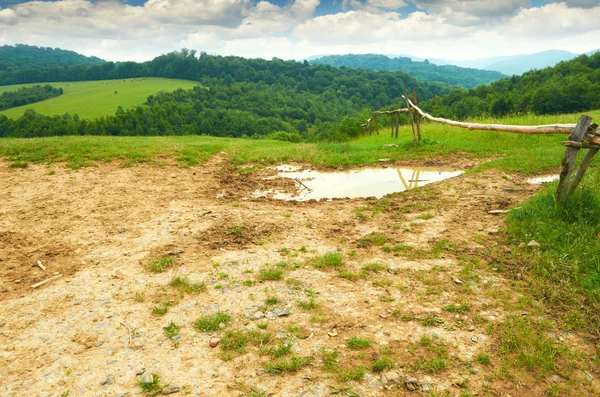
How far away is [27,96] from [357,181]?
11619 centimetres

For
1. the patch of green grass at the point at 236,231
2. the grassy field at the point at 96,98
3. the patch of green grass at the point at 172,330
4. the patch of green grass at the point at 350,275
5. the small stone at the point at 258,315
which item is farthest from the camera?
the grassy field at the point at 96,98

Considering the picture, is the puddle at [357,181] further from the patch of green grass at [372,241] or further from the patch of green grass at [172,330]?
the patch of green grass at [172,330]

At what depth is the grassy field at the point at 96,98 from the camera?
78.4 m

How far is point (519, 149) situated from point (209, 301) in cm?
1338

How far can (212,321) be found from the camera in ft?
13.6

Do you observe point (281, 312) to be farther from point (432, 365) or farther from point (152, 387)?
point (432, 365)

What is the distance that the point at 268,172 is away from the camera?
12227mm

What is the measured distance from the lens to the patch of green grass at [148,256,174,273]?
5.45m

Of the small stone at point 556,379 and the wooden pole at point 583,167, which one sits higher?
the wooden pole at point 583,167

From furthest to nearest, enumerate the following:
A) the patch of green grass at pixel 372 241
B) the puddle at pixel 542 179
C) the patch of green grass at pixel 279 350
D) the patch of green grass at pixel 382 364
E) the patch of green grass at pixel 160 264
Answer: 1. the puddle at pixel 542 179
2. the patch of green grass at pixel 372 241
3. the patch of green grass at pixel 160 264
4. the patch of green grass at pixel 279 350
5. the patch of green grass at pixel 382 364

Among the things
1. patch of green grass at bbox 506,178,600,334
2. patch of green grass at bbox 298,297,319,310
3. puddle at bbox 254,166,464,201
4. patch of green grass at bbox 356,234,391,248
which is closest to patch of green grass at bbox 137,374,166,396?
patch of green grass at bbox 298,297,319,310

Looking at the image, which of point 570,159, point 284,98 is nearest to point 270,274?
point 570,159

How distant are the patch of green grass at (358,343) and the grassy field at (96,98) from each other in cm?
8485

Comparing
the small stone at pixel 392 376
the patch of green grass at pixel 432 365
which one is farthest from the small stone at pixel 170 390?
the patch of green grass at pixel 432 365
